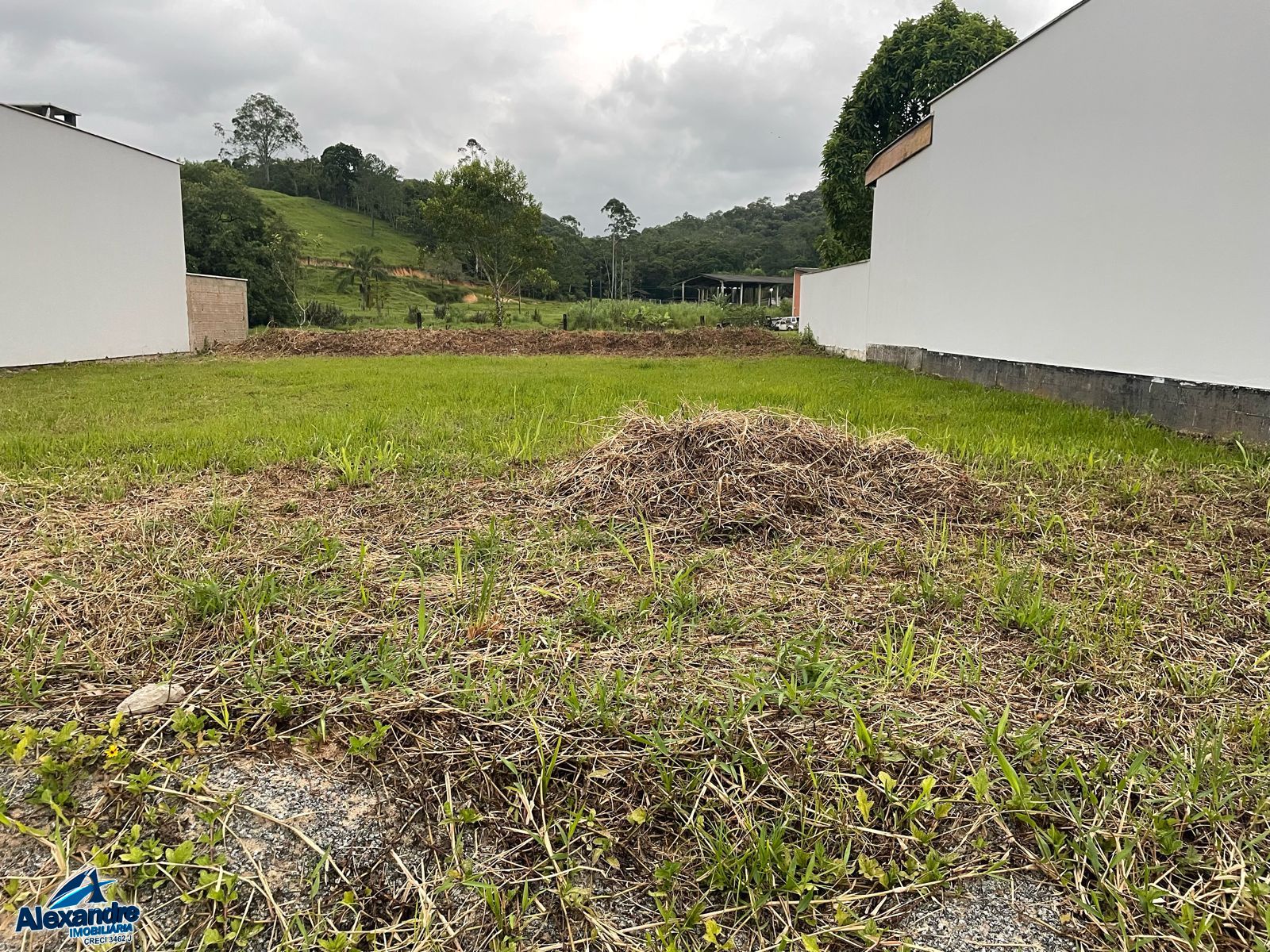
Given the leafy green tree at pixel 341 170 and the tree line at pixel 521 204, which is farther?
the leafy green tree at pixel 341 170

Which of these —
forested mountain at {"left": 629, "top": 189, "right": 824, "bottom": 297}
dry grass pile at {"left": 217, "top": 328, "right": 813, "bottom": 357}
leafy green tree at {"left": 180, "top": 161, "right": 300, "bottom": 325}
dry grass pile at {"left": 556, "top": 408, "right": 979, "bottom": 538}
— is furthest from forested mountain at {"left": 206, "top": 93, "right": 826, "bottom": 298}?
dry grass pile at {"left": 556, "top": 408, "right": 979, "bottom": 538}

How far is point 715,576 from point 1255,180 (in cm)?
513

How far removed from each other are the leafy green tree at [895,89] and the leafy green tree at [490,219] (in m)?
9.15

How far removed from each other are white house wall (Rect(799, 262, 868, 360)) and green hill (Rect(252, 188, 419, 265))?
38.5 metres

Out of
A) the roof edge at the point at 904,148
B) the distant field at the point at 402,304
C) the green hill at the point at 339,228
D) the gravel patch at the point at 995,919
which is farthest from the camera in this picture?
the green hill at the point at 339,228

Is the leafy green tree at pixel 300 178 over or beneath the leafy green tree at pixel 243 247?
over

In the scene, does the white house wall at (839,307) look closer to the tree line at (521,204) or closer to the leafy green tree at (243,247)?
the tree line at (521,204)

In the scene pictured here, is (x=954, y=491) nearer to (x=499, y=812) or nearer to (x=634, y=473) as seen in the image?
(x=634, y=473)

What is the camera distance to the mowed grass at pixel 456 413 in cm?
437

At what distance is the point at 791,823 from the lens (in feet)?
4.67

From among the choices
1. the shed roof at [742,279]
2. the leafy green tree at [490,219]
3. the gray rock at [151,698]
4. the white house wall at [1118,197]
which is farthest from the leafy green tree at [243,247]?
the shed roof at [742,279]

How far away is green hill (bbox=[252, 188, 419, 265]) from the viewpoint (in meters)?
50.3

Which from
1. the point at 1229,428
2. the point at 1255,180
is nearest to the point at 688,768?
the point at 1229,428

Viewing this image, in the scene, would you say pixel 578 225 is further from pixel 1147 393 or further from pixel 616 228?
pixel 1147 393
